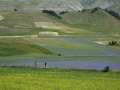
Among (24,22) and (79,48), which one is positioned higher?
(24,22)

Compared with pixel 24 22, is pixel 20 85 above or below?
below

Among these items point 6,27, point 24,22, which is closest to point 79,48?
point 6,27

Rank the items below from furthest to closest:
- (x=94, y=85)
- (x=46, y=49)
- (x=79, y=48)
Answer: (x=79, y=48) → (x=46, y=49) → (x=94, y=85)

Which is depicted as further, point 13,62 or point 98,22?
point 98,22

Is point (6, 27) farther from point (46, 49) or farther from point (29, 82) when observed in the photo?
point (29, 82)

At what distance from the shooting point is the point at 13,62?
6731 centimetres

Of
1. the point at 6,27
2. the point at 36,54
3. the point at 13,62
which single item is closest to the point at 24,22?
the point at 6,27

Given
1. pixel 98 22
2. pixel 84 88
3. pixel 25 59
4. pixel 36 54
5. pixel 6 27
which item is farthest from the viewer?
pixel 98 22

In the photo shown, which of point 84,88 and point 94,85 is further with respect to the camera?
point 94,85

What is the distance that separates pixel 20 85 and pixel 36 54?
4634cm

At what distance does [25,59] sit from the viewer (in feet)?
236

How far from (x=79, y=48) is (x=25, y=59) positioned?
2681 cm

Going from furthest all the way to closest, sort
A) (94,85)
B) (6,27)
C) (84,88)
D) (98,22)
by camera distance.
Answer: (98,22) → (6,27) → (94,85) → (84,88)

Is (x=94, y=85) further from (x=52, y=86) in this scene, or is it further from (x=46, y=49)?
(x=46, y=49)
